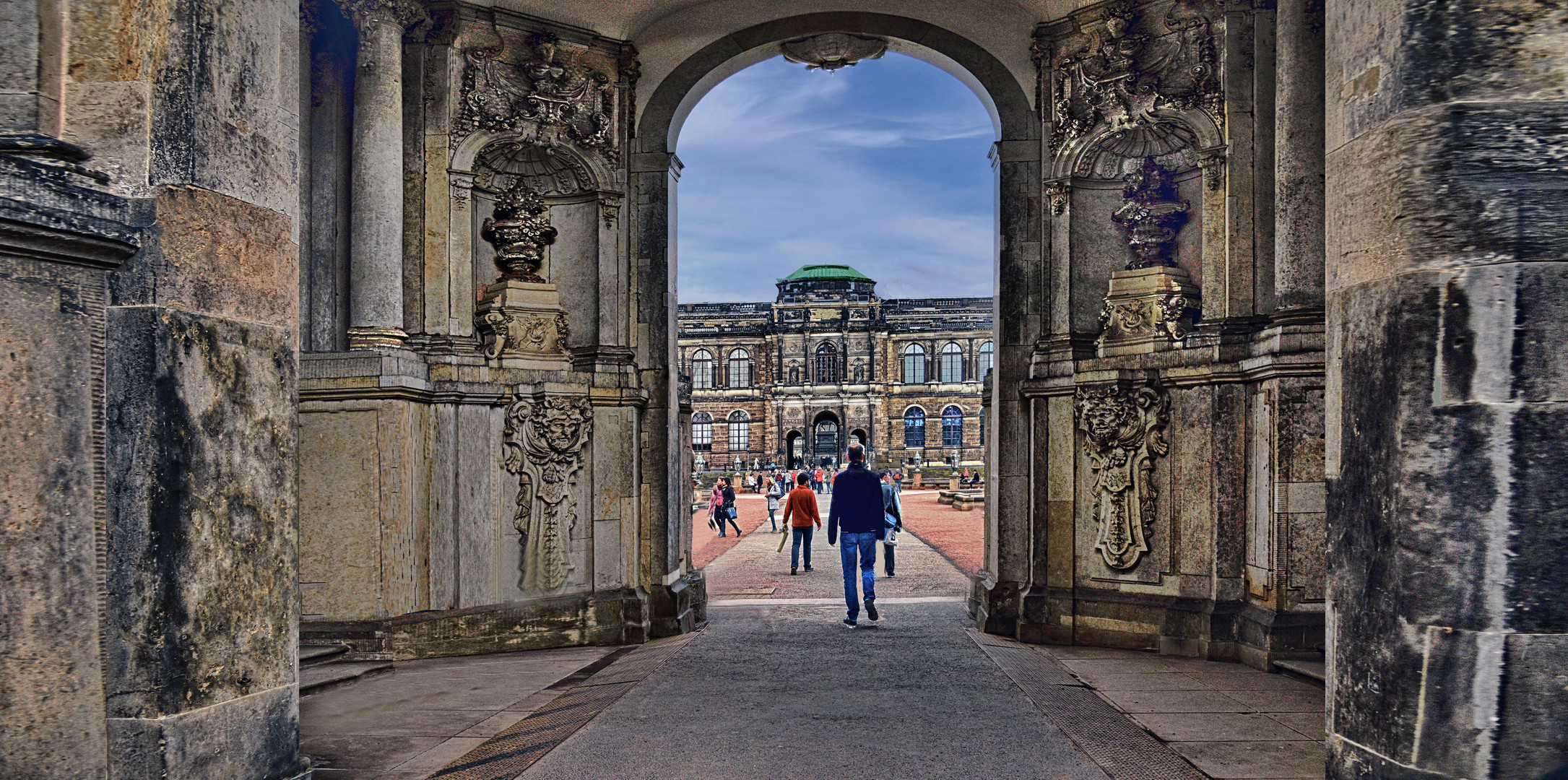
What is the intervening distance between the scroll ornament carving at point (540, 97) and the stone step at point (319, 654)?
371 cm

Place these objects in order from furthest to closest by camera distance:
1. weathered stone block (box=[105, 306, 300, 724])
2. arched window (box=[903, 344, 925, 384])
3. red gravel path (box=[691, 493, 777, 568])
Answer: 1. arched window (box=[903, 344, 925, 384])
2. red gravel path (box=[691, 493, 777, 568])
3. weathered stone block (box=[105, 306, 300, 724])

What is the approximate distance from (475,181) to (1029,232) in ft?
14.1

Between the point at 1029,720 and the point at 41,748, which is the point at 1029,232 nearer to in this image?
the point at 1029,720

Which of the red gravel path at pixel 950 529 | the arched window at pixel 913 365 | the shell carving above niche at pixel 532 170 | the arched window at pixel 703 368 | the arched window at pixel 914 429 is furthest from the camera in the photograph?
the arched window at pixel 703 368

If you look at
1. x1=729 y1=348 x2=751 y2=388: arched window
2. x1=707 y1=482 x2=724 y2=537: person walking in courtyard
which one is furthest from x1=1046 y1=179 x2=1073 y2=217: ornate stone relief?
x1=729 y1=348 x2=751 y2=388: arched window

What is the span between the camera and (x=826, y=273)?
66.6 metres

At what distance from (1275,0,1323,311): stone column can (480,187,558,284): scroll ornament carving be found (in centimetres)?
532

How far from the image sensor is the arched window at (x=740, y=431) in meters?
64.5

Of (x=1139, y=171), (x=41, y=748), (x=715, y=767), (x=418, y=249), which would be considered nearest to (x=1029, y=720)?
(x=715, y=767)

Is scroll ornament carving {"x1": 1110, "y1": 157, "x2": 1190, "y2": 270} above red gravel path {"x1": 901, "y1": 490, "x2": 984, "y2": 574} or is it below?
above

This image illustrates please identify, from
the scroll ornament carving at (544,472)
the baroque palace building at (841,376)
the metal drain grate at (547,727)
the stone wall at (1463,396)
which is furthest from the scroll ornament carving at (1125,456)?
the baroque palace building at (841,376)

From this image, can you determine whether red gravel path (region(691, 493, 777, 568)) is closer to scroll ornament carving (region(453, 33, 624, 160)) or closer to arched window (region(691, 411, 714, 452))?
scroll ornament carving (region(453, 33, 624, 160))

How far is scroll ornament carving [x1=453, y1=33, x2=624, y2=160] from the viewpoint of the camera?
773 centimetres

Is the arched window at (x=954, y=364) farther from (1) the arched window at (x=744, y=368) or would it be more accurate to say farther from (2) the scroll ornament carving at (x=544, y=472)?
(2) the scroll ornament carving at (x=544, y=472)
